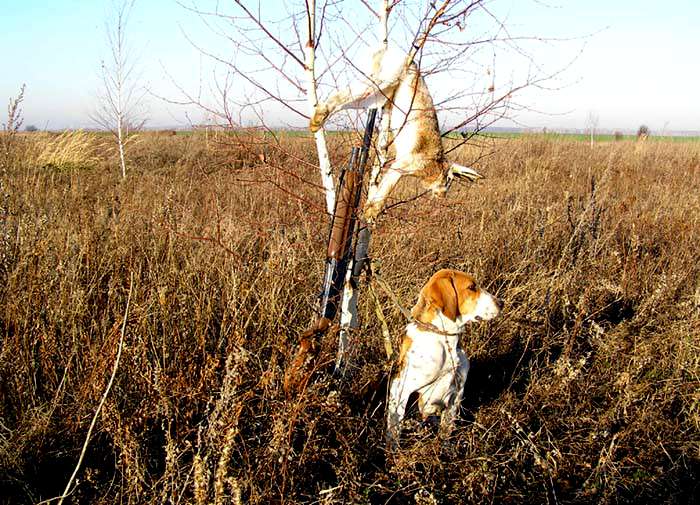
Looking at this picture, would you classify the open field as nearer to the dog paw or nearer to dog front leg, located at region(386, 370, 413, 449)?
dog front leg, located at region(386, 370, 413, 449)

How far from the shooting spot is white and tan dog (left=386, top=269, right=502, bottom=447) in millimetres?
2070

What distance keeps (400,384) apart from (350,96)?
4.07 feet

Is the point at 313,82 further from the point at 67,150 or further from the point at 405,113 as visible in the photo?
the point at 67,150

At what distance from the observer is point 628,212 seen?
243 inches

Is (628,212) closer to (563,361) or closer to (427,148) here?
(563,361)

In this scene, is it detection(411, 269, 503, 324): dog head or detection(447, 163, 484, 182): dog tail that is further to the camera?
detection(411, 269, 503, 324): dog head

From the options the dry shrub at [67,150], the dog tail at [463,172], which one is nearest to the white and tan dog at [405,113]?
the dog tail at [463,172]

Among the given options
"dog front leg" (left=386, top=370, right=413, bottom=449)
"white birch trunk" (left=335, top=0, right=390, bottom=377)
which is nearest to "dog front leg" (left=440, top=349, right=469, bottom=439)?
"dog front leg" (left=386, top=370, right=413, bottom=449)

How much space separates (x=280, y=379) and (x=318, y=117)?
1.16 metres

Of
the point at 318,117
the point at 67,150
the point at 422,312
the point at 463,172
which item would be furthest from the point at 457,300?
the point at 67,150

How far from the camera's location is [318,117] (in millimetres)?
1720

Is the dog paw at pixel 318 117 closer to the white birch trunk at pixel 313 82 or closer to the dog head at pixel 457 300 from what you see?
the white birch trunk at pixel 313 82

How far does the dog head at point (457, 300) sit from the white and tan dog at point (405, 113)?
0.51 m

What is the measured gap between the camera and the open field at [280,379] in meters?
1.78
